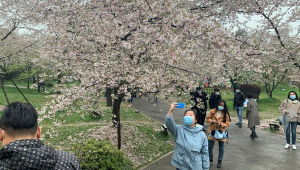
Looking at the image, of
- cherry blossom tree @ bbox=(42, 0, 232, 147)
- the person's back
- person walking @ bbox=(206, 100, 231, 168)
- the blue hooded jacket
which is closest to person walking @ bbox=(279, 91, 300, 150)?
person walking @ bbox=(206, 100, 231, 168)

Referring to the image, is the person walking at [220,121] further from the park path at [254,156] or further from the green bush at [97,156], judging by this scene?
the green bush at [97,156]

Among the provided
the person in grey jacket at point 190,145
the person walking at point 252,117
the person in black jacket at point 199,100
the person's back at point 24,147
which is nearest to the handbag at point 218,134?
the person in grey jacket at point 190,145

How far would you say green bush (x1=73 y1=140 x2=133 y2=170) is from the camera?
4836mm

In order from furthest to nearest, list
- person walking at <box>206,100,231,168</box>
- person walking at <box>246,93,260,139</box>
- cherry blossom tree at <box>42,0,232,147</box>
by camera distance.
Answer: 1. person walking at <box>246,93,260,139</box>
2. cherry blossom tree at <box>42,0,232,147</box>
3. person walking at <box>206,100,231,168</box>

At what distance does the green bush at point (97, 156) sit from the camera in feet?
15.9

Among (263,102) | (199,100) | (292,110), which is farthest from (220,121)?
(263,102)

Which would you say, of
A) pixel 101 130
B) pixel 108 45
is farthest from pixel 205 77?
pixel 101 130

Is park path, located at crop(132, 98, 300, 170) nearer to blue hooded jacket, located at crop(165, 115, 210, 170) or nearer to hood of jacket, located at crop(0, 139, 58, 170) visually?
blue hooded jacket, located at crop(165, 115, 210, 170)

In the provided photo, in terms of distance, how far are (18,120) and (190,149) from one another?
9.36 ft

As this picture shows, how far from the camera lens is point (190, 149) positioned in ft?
13.3

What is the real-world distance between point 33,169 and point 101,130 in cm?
768

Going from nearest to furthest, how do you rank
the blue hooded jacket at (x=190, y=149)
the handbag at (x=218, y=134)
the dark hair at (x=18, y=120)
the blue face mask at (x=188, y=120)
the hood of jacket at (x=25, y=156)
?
the hood of jacket at (x=25, y=156)
the dark hair at (x=18, y=120)
the blue hooded jacket at (x=190, y=149)
the blue face mask at (x=188, y=120)
the handbag at (x=218, y=134)

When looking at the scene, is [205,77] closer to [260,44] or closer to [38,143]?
[260,44]

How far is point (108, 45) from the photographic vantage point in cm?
746
